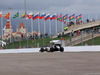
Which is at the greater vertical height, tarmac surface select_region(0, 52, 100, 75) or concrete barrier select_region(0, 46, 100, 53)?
concrete barrier select_region(0, 46, 100, 53)

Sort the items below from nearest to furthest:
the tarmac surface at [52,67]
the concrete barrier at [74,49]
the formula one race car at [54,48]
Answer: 1. the tarmac surface at [52,67]
2. the concrete barrier at [74,49]
3. the formula one race car at [54,48]

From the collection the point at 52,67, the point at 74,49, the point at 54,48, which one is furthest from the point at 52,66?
the point at 74,49

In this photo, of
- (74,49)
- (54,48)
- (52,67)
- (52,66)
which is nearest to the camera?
(52,67)

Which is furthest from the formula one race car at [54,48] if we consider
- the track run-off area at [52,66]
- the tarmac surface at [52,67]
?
the tarmac surface at [52,67]

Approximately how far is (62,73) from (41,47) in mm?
19942

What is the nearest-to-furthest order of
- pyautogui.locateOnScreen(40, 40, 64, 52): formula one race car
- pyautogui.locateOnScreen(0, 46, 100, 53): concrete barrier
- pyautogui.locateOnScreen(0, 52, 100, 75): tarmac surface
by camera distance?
1. pyautogui.locateOnScreen(0, 52, 100, 75): tarmac surface
2. pyautogui.locateOnScreen(0, 46, 100, 53): concrete barrier
3. pyautogui.locateOnScreen(40, 40, 64, 52): formula one race car

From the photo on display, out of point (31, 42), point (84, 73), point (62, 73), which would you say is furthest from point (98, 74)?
point (31, 42)

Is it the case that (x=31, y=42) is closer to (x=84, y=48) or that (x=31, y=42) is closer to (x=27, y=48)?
(x=27, y=48)

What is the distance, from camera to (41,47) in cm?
2833

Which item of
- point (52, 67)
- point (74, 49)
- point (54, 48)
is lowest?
point (52, 67)

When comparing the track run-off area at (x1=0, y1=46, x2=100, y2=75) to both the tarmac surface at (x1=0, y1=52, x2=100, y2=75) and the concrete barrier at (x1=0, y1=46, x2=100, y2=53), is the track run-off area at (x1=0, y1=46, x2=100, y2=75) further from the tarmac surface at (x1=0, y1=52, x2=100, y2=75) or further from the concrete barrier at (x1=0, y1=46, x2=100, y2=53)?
the concrete barrier at (x1=0, y1=46, x2=100, y2=53)

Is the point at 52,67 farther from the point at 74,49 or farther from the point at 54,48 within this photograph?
the point at 74,49

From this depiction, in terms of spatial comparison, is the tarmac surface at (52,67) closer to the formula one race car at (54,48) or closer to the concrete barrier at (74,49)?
the concrete barrier at (74,49)

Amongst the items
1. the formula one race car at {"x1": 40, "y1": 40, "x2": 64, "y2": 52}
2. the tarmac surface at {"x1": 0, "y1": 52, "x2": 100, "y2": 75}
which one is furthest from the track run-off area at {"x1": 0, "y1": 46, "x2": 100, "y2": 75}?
the formula one race car at {"x1": 40, "y1": 40, "x2": 64, "y2": 52}
